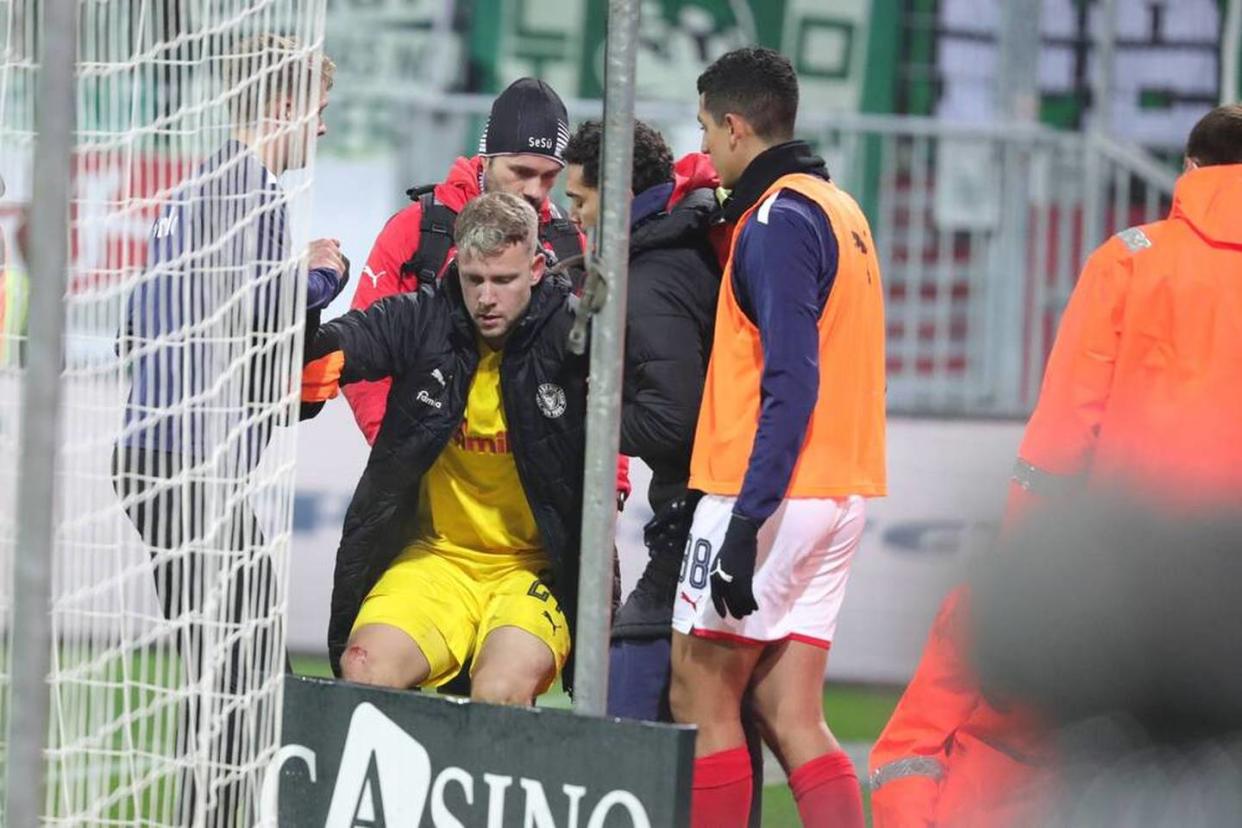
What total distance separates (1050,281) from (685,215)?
4.87 meters

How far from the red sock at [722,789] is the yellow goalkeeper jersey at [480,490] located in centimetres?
64

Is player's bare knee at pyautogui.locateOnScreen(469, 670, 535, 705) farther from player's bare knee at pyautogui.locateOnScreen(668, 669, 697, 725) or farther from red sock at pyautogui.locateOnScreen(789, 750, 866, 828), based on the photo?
red sock at pyautogui.locateOnScreen(789, 750, 866, 828)

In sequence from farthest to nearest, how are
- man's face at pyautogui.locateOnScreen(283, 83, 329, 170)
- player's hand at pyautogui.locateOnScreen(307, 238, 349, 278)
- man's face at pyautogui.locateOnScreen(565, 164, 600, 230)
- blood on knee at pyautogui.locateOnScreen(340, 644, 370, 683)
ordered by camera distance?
man's face at pyautogui.locateOnScreen(565, 164, 600, 230), blood on knee at pyautogui.locateOnScreen(340, 644, 370, 683), player's hand at pyautogui.locateOnScreen(307, 238, 349, 278), man's face at pyautogui.locateOnScreen(283, 83, 329, 170)

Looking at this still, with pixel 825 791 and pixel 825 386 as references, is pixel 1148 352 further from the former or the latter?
pixel 825 791

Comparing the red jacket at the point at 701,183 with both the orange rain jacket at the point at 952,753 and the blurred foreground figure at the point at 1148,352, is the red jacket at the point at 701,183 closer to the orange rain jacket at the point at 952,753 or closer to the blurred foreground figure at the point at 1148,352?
the blurred foreground figure at the point at 1148,352

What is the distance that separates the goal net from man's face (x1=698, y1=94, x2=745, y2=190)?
2.76ft

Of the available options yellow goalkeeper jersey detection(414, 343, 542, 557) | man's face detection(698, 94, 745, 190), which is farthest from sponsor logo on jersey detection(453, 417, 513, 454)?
man's face detection(698, 94, 745, 190)

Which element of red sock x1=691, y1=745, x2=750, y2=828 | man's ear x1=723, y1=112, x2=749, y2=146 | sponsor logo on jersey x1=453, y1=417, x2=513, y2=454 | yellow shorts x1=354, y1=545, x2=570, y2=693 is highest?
man's ear x1=723, y1=112, x2=749, y2=146

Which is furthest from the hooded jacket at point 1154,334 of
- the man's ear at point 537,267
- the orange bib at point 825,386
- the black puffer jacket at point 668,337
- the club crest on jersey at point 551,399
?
the man's ear at point 537,267

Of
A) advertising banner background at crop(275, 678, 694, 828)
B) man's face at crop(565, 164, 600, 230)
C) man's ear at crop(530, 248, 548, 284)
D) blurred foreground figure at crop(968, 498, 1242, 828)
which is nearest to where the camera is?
blurred foreground figure at crop(968, 498, 1242, 828)

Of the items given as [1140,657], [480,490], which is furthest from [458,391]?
[1140,657]

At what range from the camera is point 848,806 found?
409 cm

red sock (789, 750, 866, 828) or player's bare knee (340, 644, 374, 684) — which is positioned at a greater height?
player's bare knee (340, 644, 374, 684)

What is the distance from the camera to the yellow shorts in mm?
4195
